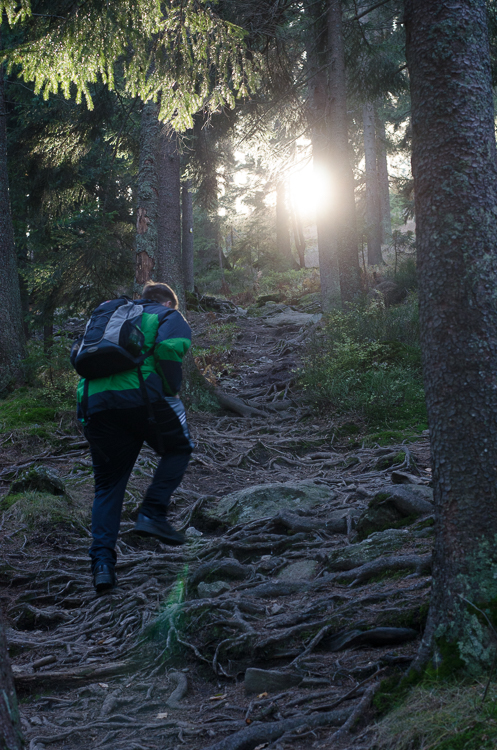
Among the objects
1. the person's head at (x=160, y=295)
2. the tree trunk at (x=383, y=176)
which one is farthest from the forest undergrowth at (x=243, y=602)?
the tree trunk at (x=383, y=176)

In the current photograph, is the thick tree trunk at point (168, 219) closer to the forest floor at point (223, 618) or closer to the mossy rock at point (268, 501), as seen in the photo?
the forest floor at point (223, 618)

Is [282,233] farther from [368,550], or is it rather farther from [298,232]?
[368,550]

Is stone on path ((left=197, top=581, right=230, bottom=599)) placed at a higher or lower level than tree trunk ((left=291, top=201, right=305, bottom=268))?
lower

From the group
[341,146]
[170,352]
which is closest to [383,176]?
[341,146]

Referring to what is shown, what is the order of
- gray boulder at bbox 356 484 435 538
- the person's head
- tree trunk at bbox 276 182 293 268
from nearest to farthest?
gray boulder at bbox 356 484 435 538 → the person's head → tree trunk at bbox 276 182 293 268

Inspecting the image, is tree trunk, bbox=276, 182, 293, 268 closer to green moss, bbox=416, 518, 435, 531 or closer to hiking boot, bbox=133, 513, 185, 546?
green moss, bbox=416, 518, 435, 531

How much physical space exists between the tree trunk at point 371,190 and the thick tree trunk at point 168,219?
14037 millimetres

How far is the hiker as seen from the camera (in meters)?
→ 3.80

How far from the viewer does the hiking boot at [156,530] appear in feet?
12.4

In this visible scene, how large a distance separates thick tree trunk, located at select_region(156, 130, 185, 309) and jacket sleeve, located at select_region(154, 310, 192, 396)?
5.61 meters

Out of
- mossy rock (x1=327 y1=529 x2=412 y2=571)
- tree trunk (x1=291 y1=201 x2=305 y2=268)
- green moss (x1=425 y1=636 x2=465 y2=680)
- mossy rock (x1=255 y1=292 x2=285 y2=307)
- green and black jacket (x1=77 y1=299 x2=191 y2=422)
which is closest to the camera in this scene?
green moss (x1=425 y1=636 x2=465 y2=680)

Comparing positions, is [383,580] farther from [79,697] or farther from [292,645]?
[79,697]

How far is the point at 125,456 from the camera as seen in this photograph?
4098 millimetres

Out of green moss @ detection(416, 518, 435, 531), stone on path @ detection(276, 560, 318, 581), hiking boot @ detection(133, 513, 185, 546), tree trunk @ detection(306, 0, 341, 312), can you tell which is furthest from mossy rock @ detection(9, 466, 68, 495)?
tree trunk @ detection(306, 0, 341, 312)
